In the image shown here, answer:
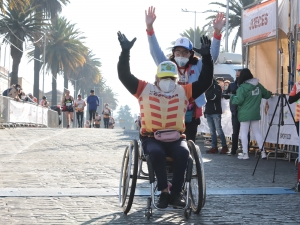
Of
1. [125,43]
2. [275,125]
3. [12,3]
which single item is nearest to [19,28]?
[12,3]

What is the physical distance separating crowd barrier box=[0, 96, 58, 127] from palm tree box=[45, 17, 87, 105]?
27436 mm

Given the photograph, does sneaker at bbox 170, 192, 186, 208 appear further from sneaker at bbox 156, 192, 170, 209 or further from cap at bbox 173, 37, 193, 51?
cap at bbox 173, 37, 193, 51

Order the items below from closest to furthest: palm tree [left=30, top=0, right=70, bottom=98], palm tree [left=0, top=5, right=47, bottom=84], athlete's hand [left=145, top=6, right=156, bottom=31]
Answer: athlete's hand [left=145, top=6, right=156, bottom=31]
palm tree [left=0, top=5, right=47, bottom=84]
palm tree [left=30, top=0, right=70, bottom=98]

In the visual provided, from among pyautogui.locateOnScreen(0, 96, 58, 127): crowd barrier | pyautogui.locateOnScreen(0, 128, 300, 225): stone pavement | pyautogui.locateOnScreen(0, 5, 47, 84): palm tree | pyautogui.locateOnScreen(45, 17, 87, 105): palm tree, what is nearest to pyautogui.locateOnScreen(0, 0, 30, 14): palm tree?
pyautogui.locateOnScreen(0, 96, 58, 127): crowd barrier

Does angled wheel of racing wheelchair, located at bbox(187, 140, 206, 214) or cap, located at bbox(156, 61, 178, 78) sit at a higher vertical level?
cap, located at bbox(156, 61, 178, 78)

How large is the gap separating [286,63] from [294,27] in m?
1.82

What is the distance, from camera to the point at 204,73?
21.5 ft

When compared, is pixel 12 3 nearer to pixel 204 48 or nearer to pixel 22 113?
pixel 22 113

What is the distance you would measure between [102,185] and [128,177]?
2329mm

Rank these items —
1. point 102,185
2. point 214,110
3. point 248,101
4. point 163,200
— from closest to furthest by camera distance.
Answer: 1. point 163,200
2. point 102,185
3. point 248,101
4. point 214,110

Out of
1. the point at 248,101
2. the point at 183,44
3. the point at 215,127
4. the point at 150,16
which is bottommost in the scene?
the point at 215,127

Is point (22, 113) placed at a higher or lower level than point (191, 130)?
higher

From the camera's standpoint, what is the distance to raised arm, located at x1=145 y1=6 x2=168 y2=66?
750 centimetres

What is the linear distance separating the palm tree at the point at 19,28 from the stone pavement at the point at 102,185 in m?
33.5
